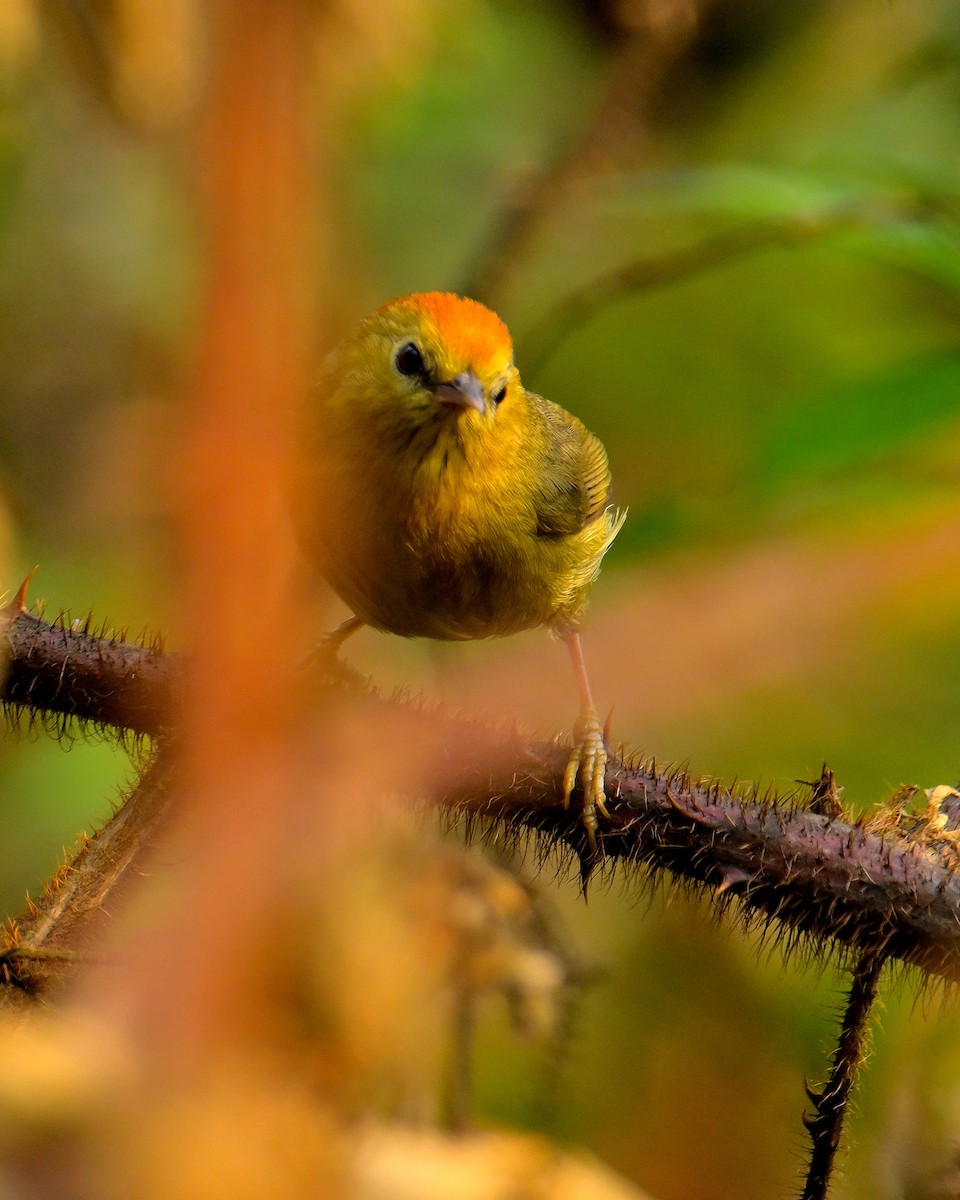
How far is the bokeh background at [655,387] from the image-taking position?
8.39ft

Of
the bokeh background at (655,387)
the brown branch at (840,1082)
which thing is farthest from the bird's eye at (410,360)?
the brown branch at (840,1082)

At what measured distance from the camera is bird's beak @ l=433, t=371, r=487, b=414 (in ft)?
8.58

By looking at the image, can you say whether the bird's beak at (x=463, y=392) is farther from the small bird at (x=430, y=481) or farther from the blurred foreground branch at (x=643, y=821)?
the blurred foreground branch at (x=643, y=821)

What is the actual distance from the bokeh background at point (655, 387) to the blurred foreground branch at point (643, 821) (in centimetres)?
11

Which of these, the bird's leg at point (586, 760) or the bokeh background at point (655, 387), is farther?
the bokeh background at point (655, 387)

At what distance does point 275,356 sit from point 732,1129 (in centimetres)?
314

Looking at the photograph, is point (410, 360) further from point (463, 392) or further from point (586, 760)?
point (586, 760)

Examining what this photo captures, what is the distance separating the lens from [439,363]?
2680 millimetres

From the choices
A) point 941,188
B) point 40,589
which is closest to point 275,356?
point 941,188

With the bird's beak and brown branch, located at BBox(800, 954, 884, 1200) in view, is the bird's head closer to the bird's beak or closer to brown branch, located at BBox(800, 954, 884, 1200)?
the bird's beak

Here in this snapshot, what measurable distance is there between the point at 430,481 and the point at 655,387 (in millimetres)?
2912

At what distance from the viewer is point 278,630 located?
3.01 feet

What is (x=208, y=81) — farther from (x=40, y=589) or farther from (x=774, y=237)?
(x=40, y=589)

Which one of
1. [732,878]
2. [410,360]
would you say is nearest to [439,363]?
[410,360]
